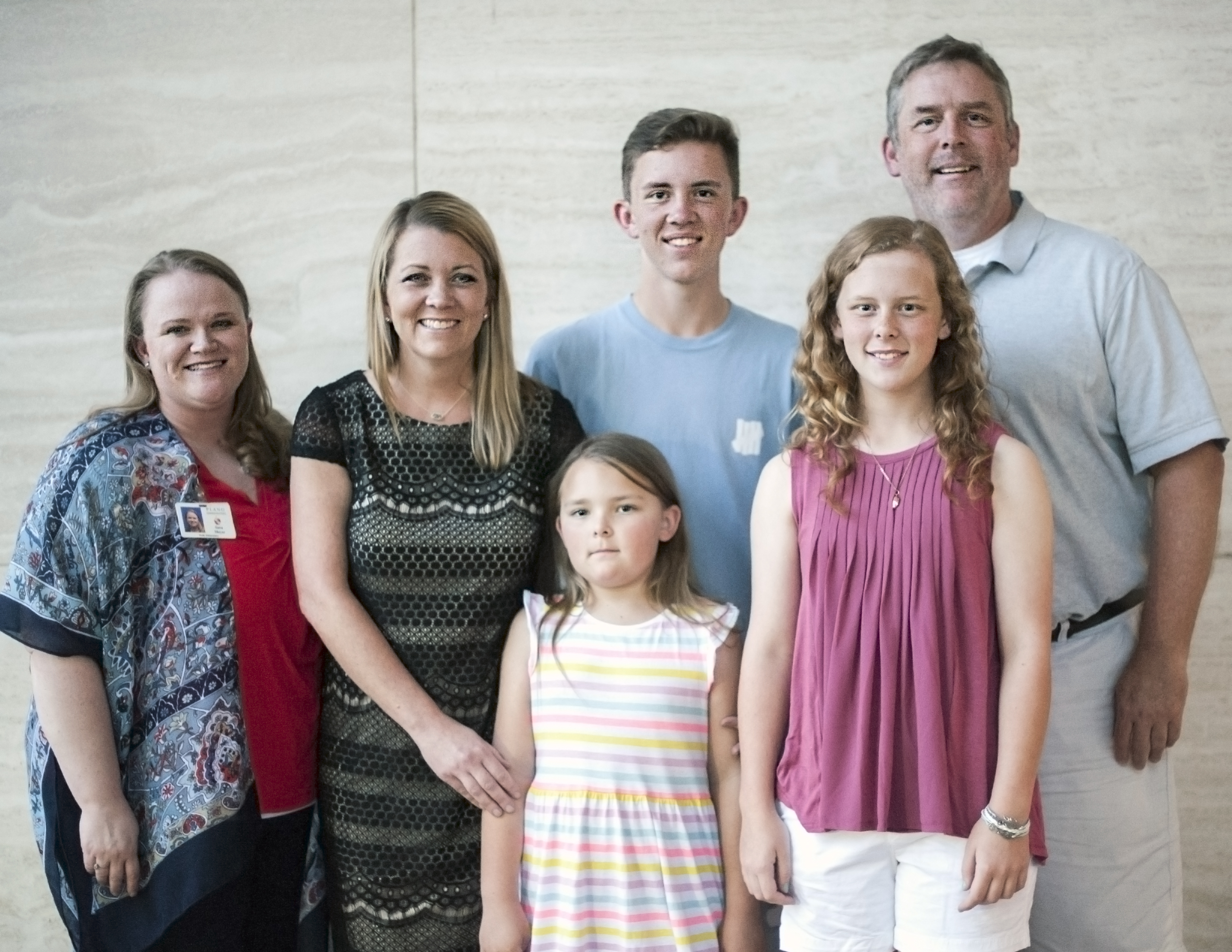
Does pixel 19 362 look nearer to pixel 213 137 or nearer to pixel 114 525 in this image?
pixel 213 137

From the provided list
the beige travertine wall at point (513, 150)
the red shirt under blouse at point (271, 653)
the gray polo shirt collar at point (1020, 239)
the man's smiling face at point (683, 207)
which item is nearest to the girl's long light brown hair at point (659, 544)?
the man's smiling face at point (683, 207)

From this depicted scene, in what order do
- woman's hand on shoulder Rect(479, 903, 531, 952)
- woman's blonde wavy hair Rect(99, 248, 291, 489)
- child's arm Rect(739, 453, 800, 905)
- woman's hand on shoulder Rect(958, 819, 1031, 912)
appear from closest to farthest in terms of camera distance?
woman's hand on shoulder Rect(958, 819, 1031, 912), child's arm Rect(739, 453, 800, 905), woman's hand on shoulder Rect(479, 903, 531, 952), woman's blonde wavy hair Rect(99, 248, 291, 489)

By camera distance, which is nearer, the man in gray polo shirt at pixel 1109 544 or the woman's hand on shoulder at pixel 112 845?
the woman's hand on shoulder at pixel 112 845

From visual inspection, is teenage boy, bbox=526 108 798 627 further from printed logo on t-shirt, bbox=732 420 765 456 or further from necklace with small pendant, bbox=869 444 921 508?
necklace with small pendant, bbox=869 444 921 508

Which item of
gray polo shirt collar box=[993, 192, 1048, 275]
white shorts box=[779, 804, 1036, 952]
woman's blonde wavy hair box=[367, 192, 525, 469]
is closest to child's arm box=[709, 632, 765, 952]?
white shorts box=[779, 804, 1036, 952]

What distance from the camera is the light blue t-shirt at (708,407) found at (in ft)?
6.70

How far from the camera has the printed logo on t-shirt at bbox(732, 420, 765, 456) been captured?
204 centimetres

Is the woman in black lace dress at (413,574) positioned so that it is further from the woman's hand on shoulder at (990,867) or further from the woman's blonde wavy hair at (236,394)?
the woman's hand on shoulder at (990,867)

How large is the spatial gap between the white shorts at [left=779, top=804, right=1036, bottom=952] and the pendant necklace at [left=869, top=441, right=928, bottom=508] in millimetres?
459

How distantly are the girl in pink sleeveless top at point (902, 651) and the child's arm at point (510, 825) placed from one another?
36 centimetres

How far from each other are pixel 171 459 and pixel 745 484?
0.98 meters

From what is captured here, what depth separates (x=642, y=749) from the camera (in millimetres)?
1778

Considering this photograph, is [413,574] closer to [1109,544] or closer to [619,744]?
[619,744]

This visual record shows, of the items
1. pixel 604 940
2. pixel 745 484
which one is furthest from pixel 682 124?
pixel 604 940
